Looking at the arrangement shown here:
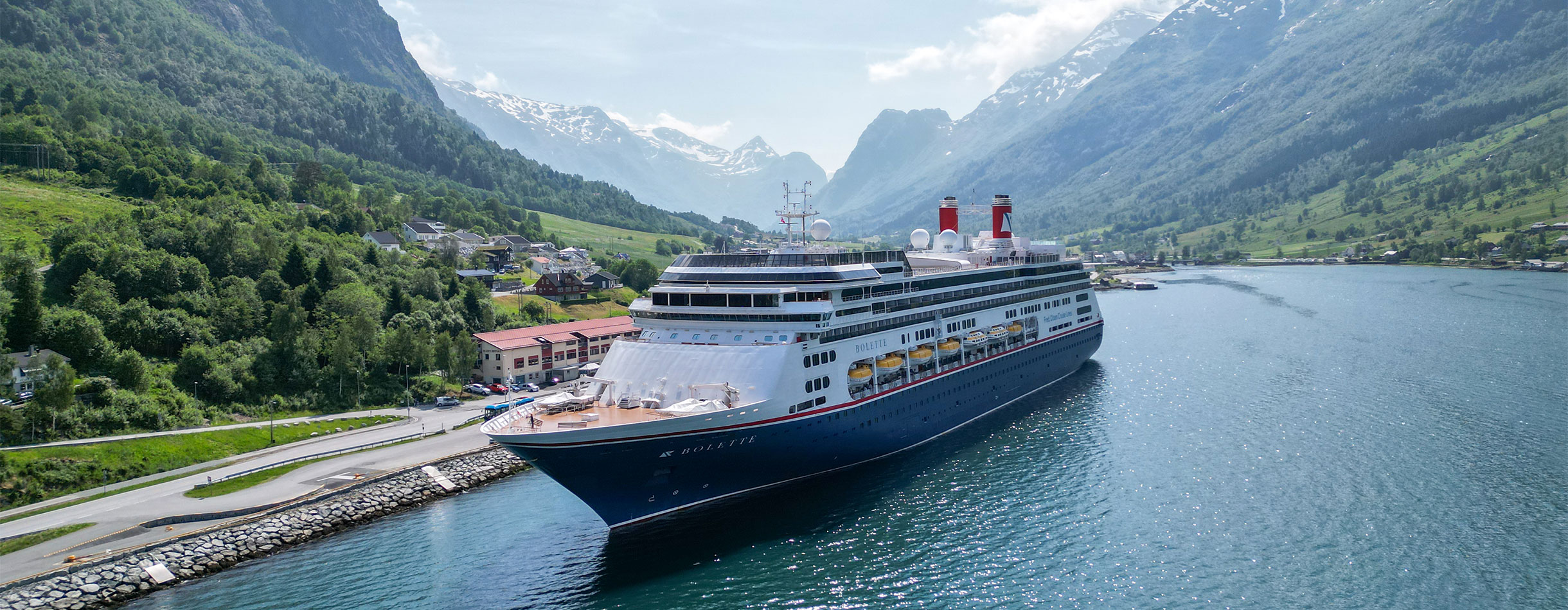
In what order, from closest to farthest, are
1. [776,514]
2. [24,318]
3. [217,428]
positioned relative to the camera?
[776,514], [217,428], [24,318]

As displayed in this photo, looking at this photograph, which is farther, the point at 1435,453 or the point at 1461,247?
the point at 1461,247

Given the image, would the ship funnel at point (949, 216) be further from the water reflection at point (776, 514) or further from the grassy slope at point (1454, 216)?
the grassy slope at point (1454, 216)

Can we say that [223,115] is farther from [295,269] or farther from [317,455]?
[317,455]

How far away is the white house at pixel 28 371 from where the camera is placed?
128ft

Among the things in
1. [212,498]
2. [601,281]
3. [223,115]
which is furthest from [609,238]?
[212,498]

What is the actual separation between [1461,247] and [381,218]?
178 meters

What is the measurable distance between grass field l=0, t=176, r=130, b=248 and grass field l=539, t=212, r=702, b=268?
200 feet

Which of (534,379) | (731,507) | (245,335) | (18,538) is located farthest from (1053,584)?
(245,335)

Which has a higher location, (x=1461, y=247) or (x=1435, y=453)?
(x=1461, y=247)

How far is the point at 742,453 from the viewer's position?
32.4m

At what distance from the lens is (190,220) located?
61.2 metres

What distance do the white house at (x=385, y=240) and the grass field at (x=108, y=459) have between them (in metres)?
44.0

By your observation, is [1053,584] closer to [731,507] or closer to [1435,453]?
[731,507]

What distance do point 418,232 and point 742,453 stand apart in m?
83.0
